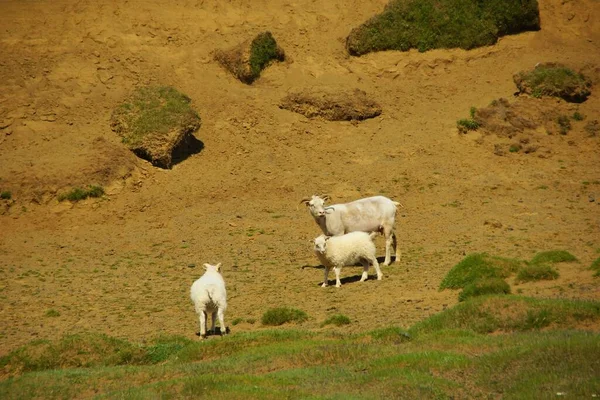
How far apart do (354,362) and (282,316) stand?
16.2ft

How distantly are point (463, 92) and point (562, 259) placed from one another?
18.1 metres

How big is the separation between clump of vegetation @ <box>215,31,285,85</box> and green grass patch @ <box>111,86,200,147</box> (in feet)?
12.3

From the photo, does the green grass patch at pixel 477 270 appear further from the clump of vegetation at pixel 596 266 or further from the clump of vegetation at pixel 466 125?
the clump of vegetation at pixel 466 125

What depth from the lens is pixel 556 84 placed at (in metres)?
38.2

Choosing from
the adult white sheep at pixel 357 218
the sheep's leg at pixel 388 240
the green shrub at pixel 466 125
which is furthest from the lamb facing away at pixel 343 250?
the green shrub at pixel 466 125

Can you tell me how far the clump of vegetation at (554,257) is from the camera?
73.6 feet

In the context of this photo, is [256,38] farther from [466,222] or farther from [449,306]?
[449,306]

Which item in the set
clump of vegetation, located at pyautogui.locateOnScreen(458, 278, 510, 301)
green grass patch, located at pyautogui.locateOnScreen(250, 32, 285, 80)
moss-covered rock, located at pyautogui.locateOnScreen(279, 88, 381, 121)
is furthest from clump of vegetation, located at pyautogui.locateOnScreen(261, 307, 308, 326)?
green grass patch, located at pyautogui.locateOnScreen(250, 32, 285, 80)

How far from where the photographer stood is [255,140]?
120ft

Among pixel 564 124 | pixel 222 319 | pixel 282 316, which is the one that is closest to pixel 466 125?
pixel 564 124

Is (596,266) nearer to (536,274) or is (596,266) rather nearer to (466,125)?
(536,274)

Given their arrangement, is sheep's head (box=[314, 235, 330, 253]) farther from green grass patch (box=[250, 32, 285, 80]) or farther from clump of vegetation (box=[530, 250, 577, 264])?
green grass patch (box=[250, 32, 285, 80])

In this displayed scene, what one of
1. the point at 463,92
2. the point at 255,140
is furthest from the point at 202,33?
the point at 463,92

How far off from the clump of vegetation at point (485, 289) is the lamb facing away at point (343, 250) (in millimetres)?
3694
